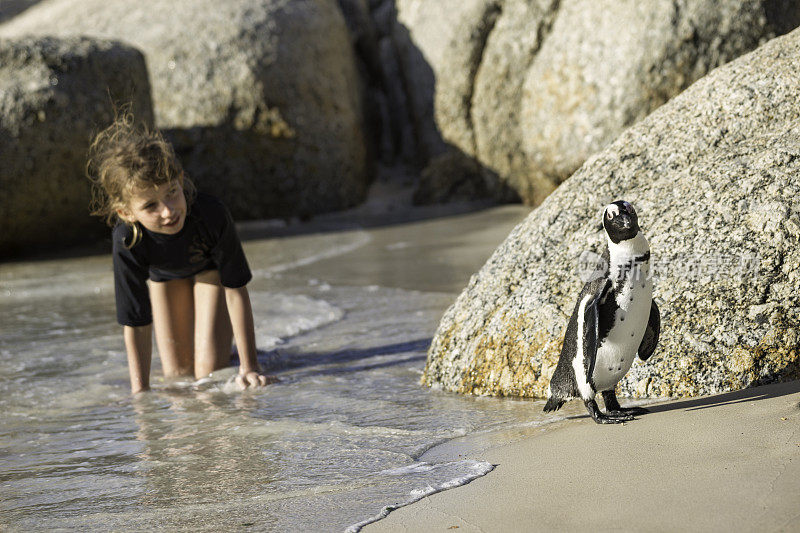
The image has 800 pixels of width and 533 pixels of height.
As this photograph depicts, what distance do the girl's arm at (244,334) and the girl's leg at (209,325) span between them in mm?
236

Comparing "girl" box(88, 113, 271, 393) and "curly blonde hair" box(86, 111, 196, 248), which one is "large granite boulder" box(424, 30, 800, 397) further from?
"curly blonde hair" box(86, 111, 196, 248)

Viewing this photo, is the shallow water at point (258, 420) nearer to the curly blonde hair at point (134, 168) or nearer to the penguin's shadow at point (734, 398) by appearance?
the penguin's shadow at point (734, 398)

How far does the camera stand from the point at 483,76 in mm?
12148

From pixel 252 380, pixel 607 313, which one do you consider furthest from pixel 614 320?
pixel 252 380

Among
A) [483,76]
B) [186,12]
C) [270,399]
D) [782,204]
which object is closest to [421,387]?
[270,399]

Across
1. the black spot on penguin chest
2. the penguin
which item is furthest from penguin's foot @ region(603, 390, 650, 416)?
the black spot on penguin chest

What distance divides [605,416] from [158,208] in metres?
2.56

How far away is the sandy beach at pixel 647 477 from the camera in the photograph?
2371 millimetres

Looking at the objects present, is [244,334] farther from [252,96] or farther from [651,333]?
[252,96]

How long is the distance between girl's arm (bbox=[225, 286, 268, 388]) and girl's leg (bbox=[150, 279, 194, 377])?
44 cm

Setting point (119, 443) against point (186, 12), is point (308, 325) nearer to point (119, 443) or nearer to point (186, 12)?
point (119, 443)

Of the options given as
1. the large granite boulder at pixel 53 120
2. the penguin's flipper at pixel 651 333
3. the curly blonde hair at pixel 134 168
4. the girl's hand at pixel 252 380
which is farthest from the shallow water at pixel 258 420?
the large granite boulder at pixel 53 120

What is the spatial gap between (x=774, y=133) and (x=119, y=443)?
9.57 feet

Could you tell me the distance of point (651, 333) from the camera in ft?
10.9
